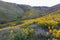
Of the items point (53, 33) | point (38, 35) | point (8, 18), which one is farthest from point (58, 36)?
point (8, 18)

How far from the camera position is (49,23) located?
24.6 m

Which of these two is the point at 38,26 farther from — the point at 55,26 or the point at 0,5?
the point at 0,5

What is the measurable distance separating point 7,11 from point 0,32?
31.6 meters

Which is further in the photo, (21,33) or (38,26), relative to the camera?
(38,26)

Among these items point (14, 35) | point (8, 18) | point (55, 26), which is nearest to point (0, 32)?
point (14, 35)

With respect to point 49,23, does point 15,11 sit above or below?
below

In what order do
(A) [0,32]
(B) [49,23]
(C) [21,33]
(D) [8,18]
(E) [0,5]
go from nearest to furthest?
(C) [21,33] → (A) [0,32] → (B) [49,23] → (D) [8,18] → (E) [0,5]

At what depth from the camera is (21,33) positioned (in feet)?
64.2

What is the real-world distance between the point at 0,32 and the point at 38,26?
378 centimetres

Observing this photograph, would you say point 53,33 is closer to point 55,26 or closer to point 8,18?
point 55,26

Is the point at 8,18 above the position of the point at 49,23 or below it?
below

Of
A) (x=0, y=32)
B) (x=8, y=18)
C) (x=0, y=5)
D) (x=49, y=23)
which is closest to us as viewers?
(x=0, y=32)

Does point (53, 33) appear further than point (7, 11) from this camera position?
No

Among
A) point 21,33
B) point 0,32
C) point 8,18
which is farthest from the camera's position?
point 8,18
